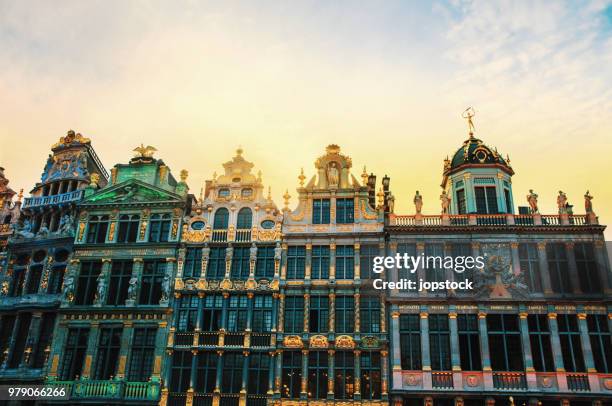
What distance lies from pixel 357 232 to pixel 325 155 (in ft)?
21.4

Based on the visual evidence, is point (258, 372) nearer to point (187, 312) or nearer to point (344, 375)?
point (344, 375)

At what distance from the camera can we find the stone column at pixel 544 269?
32750mm

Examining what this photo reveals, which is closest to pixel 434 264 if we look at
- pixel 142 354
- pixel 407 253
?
pixel 407 253

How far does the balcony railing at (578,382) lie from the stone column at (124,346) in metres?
27.2

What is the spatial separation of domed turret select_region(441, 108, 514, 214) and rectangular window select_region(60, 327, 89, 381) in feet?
90.3

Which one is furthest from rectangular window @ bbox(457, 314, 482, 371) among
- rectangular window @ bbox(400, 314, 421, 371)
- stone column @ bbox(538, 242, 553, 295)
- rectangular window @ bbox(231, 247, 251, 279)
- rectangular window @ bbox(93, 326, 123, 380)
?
rectangular window @ bbox(93, 326, 123, 380)

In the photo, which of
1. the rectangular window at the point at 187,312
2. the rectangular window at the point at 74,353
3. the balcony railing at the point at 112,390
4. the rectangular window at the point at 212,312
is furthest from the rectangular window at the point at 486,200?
the rectangular window at the point at 74,353

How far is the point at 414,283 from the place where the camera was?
Answer: 111 feet

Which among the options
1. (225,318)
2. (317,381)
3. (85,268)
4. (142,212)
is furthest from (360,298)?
(85,268)

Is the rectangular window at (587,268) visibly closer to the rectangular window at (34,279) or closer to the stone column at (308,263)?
the stone column at (308,263)

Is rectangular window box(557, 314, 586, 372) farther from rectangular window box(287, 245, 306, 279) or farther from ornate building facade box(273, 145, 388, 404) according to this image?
rectangular window box(287, 245, 306, 279)

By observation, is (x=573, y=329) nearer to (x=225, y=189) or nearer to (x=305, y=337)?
(x=305, y=337)

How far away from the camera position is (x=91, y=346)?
34844 millimetres

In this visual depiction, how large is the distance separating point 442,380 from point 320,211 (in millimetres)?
13608
